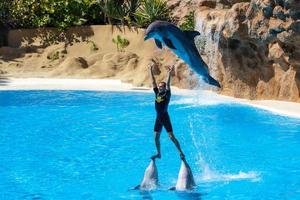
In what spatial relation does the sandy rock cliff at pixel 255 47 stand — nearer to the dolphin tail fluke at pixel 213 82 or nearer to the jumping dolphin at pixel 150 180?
the dolphin tail fluke at pixel 213 82

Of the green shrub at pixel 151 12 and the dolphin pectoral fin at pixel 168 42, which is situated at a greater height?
the green shrub at pixel 151 12

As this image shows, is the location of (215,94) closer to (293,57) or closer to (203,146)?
(293,57)

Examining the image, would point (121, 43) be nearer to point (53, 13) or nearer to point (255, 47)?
point (53, 13)

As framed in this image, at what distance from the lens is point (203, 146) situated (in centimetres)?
1353

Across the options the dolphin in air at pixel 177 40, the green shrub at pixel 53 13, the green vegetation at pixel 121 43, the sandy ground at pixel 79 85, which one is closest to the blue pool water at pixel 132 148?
the sandy ground at pixel 79 85

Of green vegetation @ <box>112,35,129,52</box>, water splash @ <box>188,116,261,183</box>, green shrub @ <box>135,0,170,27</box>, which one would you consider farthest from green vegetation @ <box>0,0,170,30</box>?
water splash @ <box>188,116,261,183</box>

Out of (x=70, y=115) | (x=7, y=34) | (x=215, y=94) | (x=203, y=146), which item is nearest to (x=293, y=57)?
(x=215, y=94)

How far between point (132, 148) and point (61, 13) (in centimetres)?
1498

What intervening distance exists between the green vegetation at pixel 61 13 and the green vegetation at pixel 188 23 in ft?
7.86

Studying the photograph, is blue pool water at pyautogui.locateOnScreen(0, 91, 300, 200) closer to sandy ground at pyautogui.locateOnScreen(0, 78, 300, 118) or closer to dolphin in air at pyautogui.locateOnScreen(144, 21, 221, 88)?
sandy ground at pyautogui.locateOnScreen(0, 78, 300, 118)

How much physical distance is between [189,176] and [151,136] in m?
4.76

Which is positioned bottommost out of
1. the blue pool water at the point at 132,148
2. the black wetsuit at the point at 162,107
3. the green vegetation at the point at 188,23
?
the blue pool water at the point at 132,148

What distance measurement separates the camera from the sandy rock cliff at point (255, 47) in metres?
16.8

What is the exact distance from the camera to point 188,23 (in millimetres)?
23891
